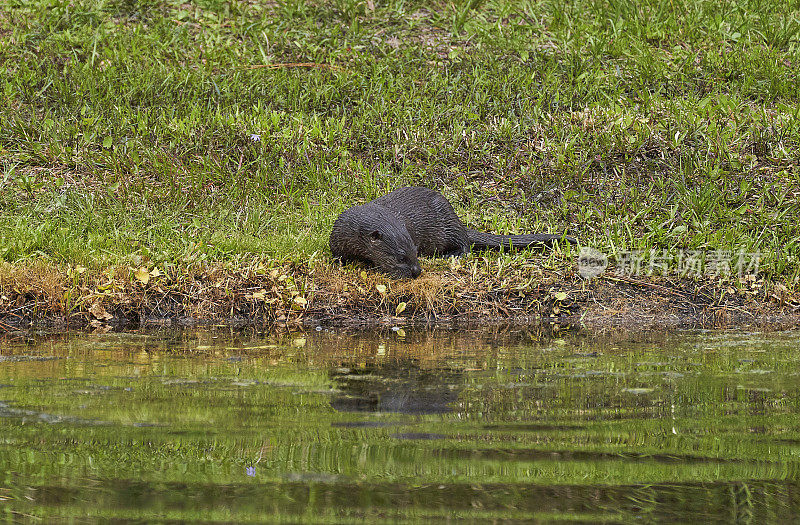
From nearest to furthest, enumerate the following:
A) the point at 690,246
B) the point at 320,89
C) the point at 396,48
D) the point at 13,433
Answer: the point at 13,433 < the point at 690,246 < the point at 320,89 < the point at 396,48

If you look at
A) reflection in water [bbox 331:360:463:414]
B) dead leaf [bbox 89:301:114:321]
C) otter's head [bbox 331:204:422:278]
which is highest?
otter's head [bbox 331:204:422:278]

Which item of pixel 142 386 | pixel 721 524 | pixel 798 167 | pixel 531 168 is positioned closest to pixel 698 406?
pixel 721 524

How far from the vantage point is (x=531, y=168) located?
8.09m

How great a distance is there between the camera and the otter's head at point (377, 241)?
6.32 meters

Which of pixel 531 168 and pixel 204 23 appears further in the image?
pixel 204 23

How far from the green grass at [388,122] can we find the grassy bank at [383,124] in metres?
0.03

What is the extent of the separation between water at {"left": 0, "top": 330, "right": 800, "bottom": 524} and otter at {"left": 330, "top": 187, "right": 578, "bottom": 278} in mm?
Answer: 1435

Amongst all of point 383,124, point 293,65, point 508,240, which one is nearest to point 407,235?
point 508,240

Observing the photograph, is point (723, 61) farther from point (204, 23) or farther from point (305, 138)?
point (204, 23)

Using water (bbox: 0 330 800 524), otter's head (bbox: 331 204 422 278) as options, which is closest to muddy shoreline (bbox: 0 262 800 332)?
otter's head (bbox: 331 204 422 278)

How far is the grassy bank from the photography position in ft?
23.7

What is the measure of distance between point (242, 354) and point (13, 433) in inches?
72.3

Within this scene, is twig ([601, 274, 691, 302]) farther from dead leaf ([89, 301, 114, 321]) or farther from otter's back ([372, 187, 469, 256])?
dead leaf ([89, 301, 114, 321])

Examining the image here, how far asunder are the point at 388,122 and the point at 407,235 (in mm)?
2753
